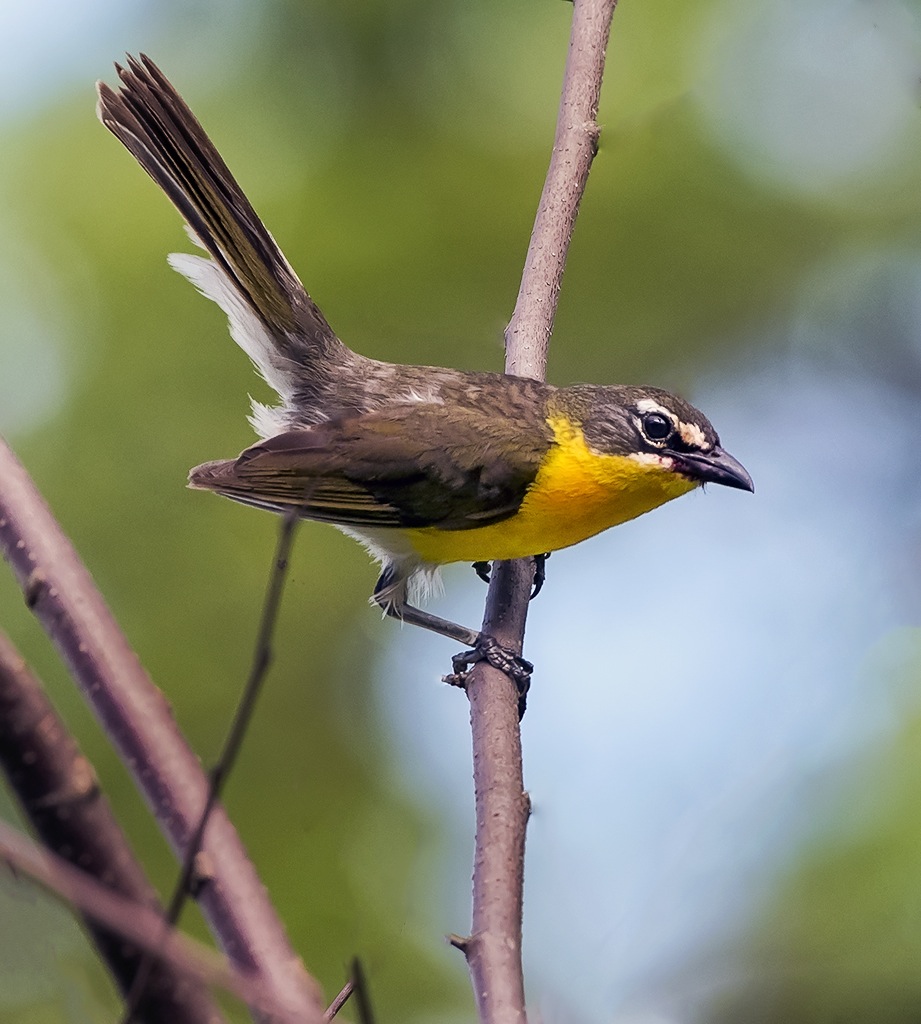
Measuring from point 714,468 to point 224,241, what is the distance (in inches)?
74.3

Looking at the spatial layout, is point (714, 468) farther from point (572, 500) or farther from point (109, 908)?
point (109, 908)

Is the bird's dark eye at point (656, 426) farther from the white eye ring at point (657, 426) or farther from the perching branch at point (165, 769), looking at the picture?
the perching branch at point (165, 769)

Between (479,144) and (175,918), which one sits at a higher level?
(479,144)

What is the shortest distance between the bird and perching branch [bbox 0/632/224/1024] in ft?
9.61

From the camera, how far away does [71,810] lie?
0.96 metres

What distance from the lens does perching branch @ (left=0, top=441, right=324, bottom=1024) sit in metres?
1.09

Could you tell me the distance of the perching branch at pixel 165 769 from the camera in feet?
3.57

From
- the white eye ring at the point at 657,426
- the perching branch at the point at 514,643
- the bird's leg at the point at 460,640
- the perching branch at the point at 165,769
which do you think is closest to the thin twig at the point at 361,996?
the perching branch at the point at 165,769

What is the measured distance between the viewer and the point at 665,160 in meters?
6.02

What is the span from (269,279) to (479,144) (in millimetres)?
2162

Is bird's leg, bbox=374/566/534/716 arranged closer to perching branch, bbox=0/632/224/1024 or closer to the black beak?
the black beak

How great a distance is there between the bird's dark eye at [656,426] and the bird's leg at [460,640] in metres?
0.92

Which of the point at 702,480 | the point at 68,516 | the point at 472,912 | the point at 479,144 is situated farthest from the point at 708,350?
the point at 472,912

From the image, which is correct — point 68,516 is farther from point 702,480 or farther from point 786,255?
point 786,255
